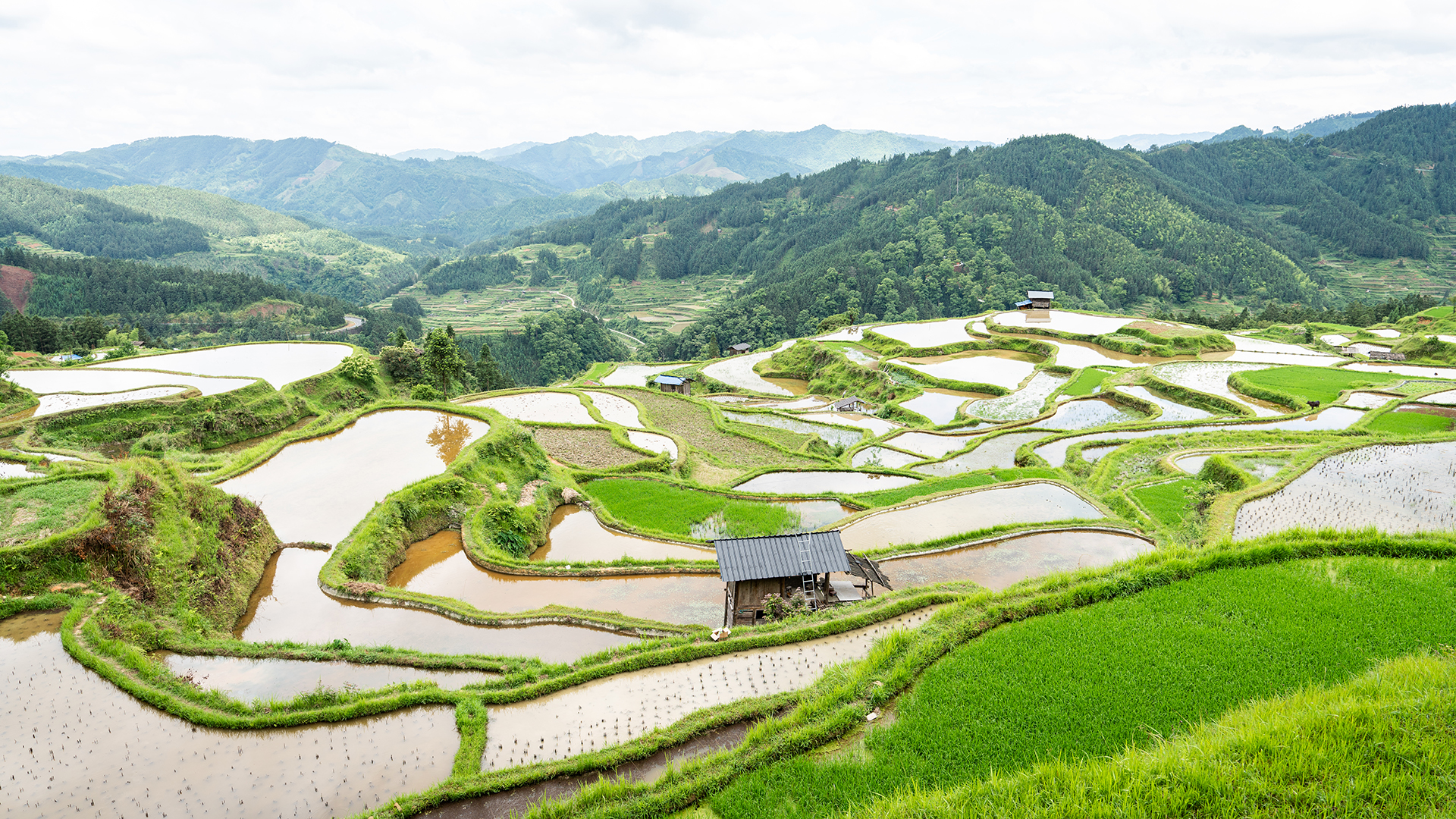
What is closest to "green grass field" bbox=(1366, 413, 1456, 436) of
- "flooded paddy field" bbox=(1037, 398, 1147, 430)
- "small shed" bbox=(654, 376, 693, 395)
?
"flooded paddy field" bbox=(1037, 398, 1147, 430)

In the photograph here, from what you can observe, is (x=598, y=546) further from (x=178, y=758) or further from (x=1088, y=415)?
(x=1088, y=415)

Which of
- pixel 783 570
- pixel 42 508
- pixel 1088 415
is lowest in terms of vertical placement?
pixel 1088 415

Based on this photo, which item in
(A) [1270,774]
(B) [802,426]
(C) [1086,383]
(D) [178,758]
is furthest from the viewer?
(C) [1086,383]

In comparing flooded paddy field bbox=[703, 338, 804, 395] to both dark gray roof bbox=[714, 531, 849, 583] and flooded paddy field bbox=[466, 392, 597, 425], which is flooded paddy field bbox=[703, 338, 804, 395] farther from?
dark gray roof bbox=[714, 531, 849, 583]

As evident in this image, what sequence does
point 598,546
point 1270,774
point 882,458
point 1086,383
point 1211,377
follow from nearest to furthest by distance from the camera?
point 1270,774 < point 598,546 < point 882,458 < point 1211,377 < point 1086,383

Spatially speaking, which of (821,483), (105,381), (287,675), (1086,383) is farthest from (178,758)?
(1086,383)

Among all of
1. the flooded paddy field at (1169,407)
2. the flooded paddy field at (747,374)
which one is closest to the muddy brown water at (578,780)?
the flooded paddy field at (1169,407)

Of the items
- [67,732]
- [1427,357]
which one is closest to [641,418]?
[67,732]
